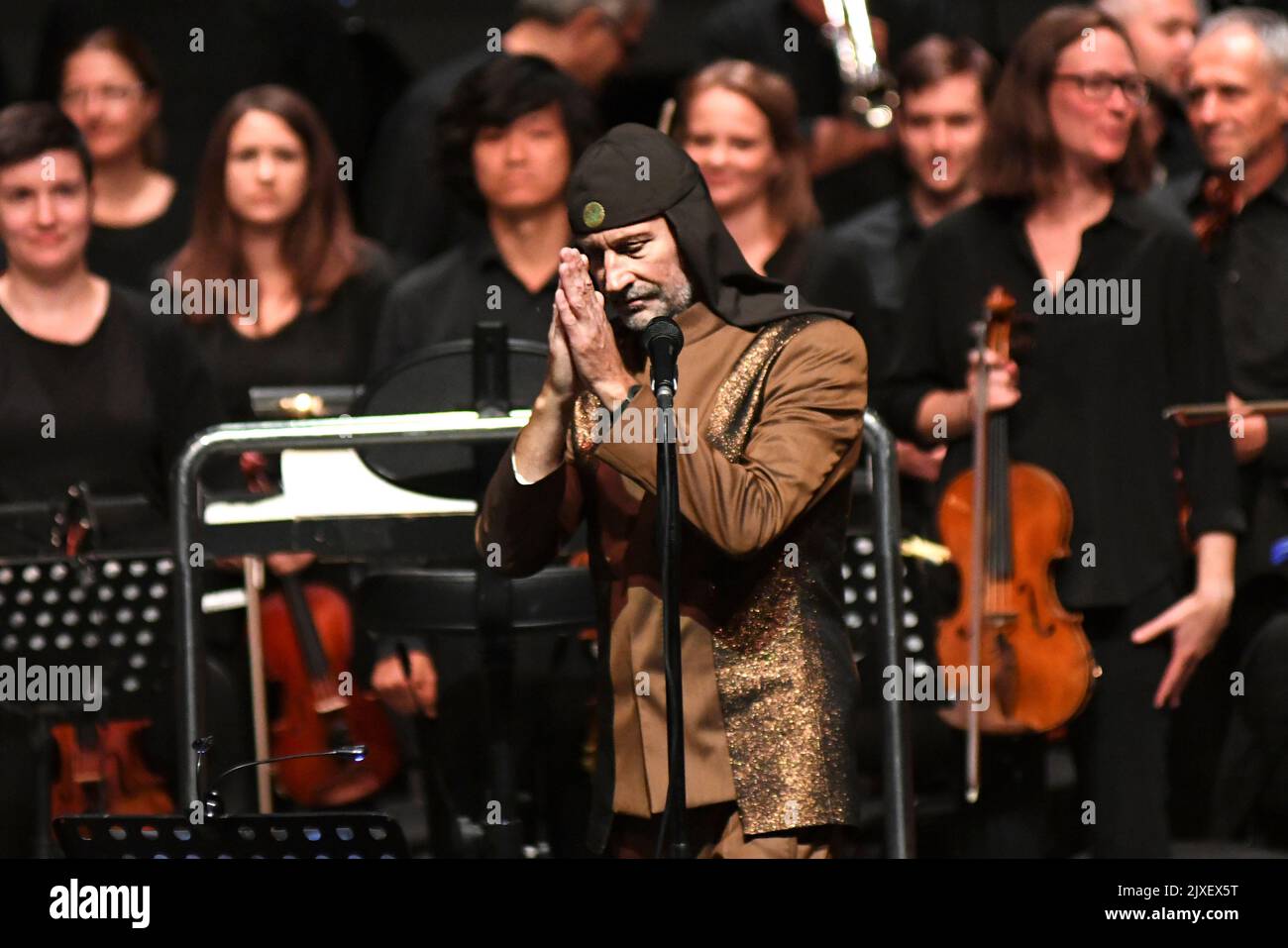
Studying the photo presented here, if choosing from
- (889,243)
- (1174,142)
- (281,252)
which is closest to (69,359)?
(281,252)

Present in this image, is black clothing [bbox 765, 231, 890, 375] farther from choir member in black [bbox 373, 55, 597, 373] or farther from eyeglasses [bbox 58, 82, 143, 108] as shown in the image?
eyeglasses [bbox 58, 82, 143, 108]

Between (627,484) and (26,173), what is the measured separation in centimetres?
244

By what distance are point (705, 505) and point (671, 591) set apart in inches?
7.2

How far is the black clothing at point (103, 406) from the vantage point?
5.49 metres

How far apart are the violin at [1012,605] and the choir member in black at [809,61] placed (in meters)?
2.08

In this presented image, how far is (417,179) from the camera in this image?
21.5 feet

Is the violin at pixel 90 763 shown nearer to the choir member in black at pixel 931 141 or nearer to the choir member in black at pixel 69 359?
the choir member in black at pixel 69 359

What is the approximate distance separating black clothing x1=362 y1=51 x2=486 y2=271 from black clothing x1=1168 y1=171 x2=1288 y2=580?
2.07 m

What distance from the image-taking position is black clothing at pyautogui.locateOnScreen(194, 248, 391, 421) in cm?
586

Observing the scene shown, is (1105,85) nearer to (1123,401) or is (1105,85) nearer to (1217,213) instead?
(1217,213)

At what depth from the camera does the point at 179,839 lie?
350cm

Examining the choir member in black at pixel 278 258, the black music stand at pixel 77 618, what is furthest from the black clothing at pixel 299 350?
the black music stand at pixel 77 618

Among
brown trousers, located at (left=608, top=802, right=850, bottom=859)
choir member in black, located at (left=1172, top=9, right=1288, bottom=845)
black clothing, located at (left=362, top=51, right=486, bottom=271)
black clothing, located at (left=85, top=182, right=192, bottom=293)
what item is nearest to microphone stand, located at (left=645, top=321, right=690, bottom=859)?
brown trousers, located at (left=608, top=802, right=850, bottom=859)
